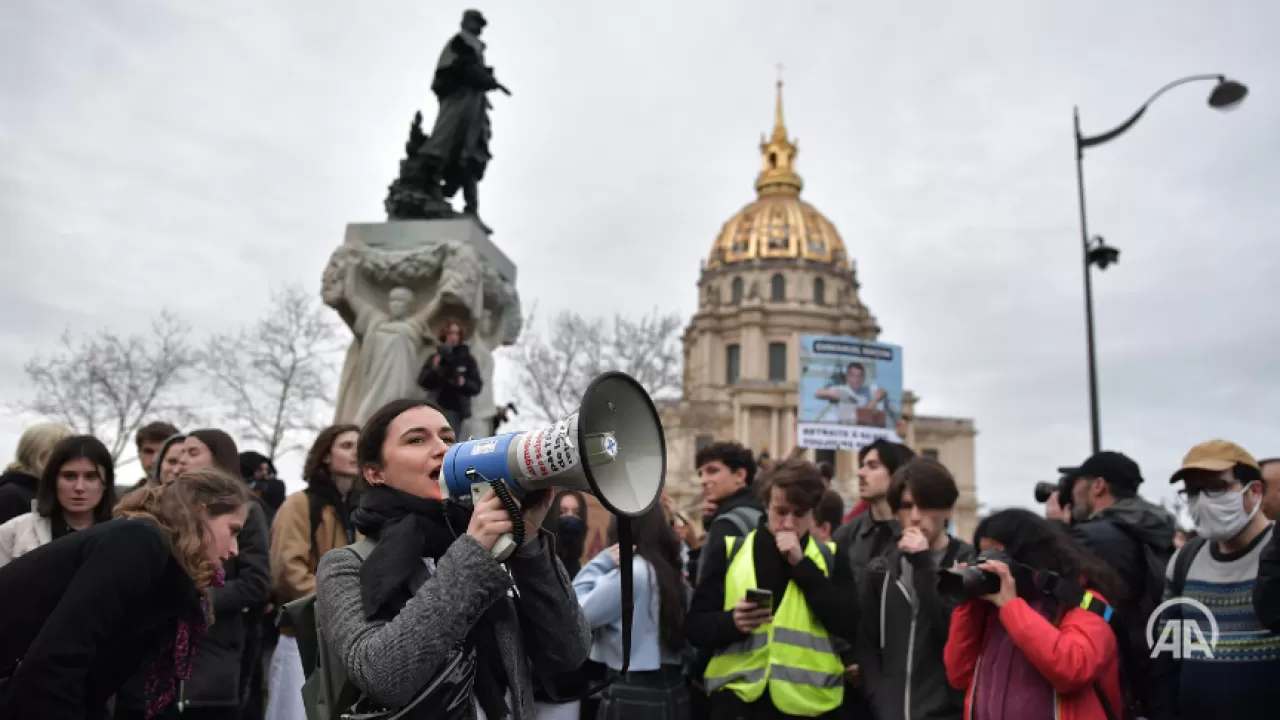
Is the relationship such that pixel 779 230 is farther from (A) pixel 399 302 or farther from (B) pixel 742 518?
(B) pixel 742 518

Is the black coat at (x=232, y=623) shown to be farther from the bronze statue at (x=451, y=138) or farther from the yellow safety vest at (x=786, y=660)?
the bronze statue at (x=451, y=138)

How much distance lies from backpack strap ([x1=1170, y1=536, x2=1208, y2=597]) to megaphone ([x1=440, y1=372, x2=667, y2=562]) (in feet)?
10.4

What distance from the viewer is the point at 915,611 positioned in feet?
14.8

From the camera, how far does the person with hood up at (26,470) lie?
466cm

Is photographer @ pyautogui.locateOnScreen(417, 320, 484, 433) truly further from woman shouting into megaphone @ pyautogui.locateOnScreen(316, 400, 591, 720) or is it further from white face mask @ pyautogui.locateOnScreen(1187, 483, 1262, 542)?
white face mask @ pyautogui.locateOnScreen(1187, 483, 1262, 542)

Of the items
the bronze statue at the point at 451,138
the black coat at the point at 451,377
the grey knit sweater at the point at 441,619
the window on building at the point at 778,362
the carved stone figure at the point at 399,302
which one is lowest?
the grey knit sweater at the point at 441,619

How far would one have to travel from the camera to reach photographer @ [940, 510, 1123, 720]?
11.6 ft

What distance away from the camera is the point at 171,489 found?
309cm

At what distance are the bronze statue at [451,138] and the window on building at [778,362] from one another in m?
77.2

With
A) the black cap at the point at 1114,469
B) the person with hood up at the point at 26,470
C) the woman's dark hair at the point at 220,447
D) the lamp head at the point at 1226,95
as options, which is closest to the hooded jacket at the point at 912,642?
the black cap at the point at 1114,469

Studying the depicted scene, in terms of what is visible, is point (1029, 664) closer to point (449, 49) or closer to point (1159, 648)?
point (1159, 648)

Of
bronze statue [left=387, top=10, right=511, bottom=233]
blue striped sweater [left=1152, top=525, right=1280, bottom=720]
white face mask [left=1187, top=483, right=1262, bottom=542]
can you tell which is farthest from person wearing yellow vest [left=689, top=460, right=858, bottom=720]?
bronze statue [left=387, top=10, right=511, bottom=233]

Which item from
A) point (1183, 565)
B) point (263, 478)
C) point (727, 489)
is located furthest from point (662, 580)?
point (263, 478)

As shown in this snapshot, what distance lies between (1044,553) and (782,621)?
4.23 ft
